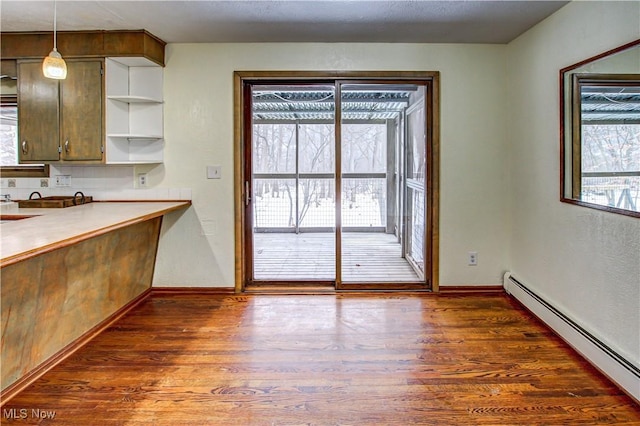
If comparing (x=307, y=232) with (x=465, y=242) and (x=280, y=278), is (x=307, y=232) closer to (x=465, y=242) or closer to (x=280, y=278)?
(x=280, y=278)

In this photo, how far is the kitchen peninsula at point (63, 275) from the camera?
2176mm

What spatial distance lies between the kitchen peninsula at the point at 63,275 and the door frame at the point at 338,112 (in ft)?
2.00

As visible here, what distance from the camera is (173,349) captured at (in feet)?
9.32

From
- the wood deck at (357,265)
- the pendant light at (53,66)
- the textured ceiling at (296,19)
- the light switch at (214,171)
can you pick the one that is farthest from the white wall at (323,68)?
the pendant light at (53,66)

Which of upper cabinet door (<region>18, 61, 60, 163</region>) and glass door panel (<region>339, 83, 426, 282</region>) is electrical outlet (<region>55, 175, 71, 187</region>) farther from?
glass door panel (<region>339, 83, 426, 282</region>)

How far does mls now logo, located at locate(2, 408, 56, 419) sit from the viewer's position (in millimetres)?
2090

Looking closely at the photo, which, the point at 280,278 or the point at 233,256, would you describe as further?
the point at 280,278

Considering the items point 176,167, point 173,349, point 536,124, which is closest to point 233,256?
point 176,167

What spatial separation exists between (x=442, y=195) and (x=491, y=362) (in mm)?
1735

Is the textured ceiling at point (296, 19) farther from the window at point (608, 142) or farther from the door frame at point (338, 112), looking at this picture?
the window at point (608, 142)

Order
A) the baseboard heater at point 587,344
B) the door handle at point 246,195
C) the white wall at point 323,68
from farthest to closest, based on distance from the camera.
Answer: the door handle at point 246,195 → the white wall at point 323,68 → the baseboard heater at point 587,344

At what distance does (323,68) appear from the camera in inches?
154

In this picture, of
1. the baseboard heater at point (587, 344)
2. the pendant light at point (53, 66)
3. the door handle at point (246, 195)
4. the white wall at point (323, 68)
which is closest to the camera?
the baseboard heater at point (587, 344)

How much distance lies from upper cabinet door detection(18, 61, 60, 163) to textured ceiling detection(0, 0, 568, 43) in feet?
1.45
